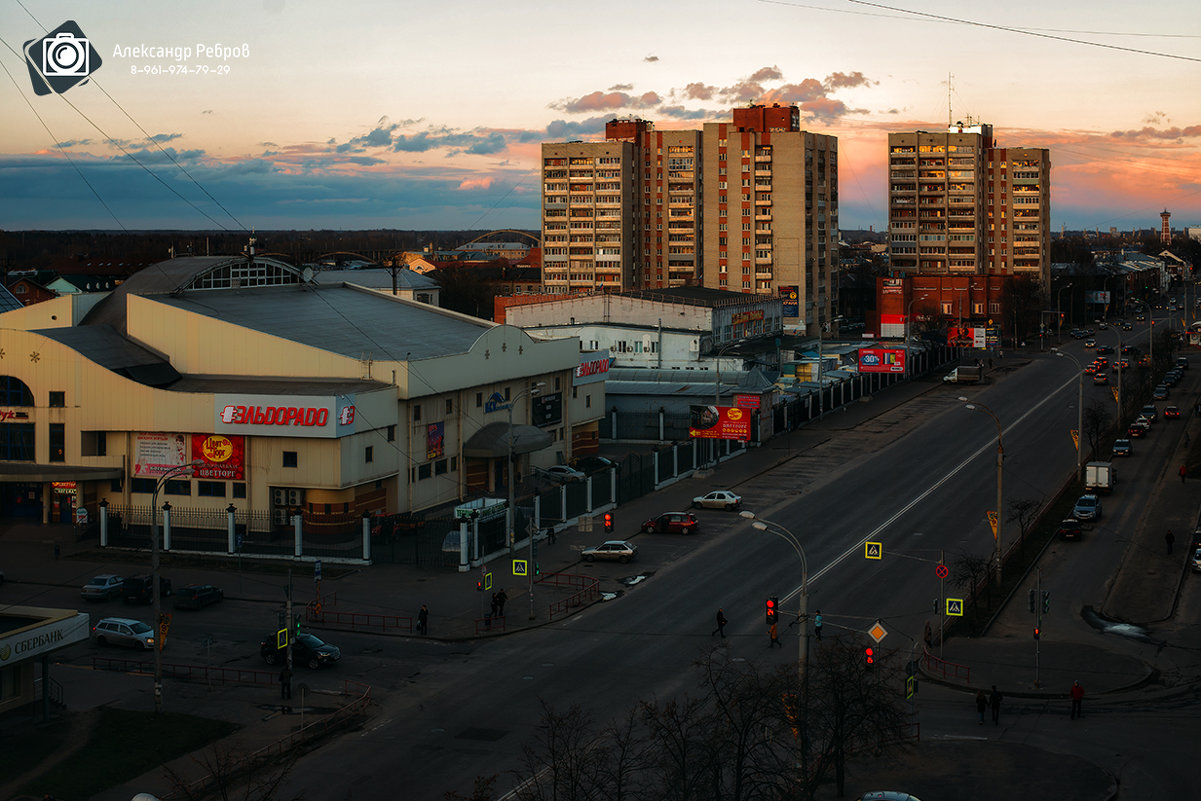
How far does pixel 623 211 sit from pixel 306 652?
142 m

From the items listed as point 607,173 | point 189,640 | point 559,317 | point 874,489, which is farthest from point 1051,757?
point 607,173

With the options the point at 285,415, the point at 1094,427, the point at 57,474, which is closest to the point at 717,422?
the point at 1094,427

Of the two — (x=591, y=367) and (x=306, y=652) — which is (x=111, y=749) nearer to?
(x=306, y=652)

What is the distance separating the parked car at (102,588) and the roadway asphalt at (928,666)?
2.80 metres

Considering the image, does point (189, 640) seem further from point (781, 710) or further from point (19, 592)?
point (781, 710)

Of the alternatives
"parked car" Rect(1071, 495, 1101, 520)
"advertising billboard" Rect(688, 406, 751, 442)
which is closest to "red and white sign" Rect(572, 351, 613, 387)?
"advertising billboard" Rect(688, 406, 751, 442)

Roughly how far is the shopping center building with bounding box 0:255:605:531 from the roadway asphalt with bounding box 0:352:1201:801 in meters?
4.22

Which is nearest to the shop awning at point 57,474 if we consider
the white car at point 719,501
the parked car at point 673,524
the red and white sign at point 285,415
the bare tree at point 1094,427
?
the red and white sign at point 285,415

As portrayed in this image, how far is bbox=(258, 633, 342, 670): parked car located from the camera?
4153 cm

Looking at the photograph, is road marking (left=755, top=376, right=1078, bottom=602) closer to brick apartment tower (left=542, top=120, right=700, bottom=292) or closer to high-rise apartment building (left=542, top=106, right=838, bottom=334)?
high-rise apartment building (left=542, top=106, right=838, bottom=334)

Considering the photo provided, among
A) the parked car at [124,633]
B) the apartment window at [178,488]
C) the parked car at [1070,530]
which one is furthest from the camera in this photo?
the apartment window at [178,488]

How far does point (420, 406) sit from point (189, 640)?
21863 mm

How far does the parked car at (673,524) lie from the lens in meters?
61.5

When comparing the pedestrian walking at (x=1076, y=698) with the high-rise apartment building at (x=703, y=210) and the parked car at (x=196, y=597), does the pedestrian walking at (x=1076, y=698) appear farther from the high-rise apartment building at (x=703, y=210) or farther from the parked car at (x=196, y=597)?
the high-rise apartment building at (x=703, y=210)
